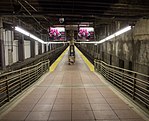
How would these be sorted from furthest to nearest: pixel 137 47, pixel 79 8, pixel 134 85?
1. pixel 137 47
2. pixel 79 8
3. pixel 134 85

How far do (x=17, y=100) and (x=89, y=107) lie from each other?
7.25ft

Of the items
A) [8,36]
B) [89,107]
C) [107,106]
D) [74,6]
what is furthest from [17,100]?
[8,36]

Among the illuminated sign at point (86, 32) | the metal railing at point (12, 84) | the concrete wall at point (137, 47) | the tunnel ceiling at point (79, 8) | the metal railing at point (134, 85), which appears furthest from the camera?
the illuminated sign at point (86, 32)

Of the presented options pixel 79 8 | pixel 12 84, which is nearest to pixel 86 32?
pixel 79 8

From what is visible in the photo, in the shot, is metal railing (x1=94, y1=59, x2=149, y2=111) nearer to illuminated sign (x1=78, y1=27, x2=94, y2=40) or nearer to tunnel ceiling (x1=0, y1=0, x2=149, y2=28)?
tunnel ceiling (x1=0, y1=0, x2=149, y2=28)

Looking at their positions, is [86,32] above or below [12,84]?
above

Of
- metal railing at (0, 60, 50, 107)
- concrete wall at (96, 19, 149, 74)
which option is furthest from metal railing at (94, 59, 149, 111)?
metal railing at (0, 60, 50, 107)

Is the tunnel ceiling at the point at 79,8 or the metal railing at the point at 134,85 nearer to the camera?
the metal railing at the point at 134,85

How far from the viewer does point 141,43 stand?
779cm

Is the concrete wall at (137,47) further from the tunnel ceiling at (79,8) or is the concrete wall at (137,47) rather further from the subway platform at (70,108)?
the subway platform at (70,108)

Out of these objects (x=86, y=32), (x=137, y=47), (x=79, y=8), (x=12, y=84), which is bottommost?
(x=12, y=84)

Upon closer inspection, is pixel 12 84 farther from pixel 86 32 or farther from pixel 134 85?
pixel 86 32

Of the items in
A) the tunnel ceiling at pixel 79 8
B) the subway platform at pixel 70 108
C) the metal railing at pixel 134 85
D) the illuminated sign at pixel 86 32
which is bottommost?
the subway platform at pixel 70 108

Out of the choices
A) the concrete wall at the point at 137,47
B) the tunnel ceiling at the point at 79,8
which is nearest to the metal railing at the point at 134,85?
the concrete wall at the point at 137,47
